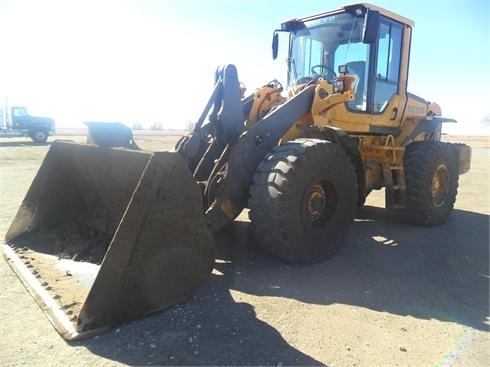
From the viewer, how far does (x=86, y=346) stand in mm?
2750

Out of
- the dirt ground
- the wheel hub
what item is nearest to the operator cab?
the wheel hub

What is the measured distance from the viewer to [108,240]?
410 centimetres

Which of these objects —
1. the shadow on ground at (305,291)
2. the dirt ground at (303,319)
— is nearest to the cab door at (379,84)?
the shadow on ground at (305,291)

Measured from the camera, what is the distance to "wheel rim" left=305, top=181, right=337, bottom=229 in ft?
14.6

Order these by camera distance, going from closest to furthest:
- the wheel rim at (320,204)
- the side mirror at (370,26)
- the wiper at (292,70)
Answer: the wheel rim at (320,204) → the side mirror at (370,26) → the wiper at (292,70)

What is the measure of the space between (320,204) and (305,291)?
115 centimetres

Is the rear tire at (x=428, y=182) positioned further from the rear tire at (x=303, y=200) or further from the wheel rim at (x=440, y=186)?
the rear tire at (x=303, y=200)

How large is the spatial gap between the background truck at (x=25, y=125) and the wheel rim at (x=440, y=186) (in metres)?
28.1

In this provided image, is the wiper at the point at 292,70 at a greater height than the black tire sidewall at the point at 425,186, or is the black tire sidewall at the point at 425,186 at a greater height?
the wiper at the point at 292,70

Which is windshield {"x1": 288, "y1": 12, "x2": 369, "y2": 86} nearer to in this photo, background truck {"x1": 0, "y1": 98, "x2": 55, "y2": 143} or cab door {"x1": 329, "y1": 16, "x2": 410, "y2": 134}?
cab door {"x1": 329, "y1": 16, "x2": 410, "y2": 134}

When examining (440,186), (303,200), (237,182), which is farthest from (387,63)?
(237,182)

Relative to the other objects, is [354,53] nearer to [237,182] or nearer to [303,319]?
[237,182]

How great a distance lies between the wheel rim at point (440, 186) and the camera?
6.71m

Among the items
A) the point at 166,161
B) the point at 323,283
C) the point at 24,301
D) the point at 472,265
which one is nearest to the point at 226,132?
the point at 166,161
